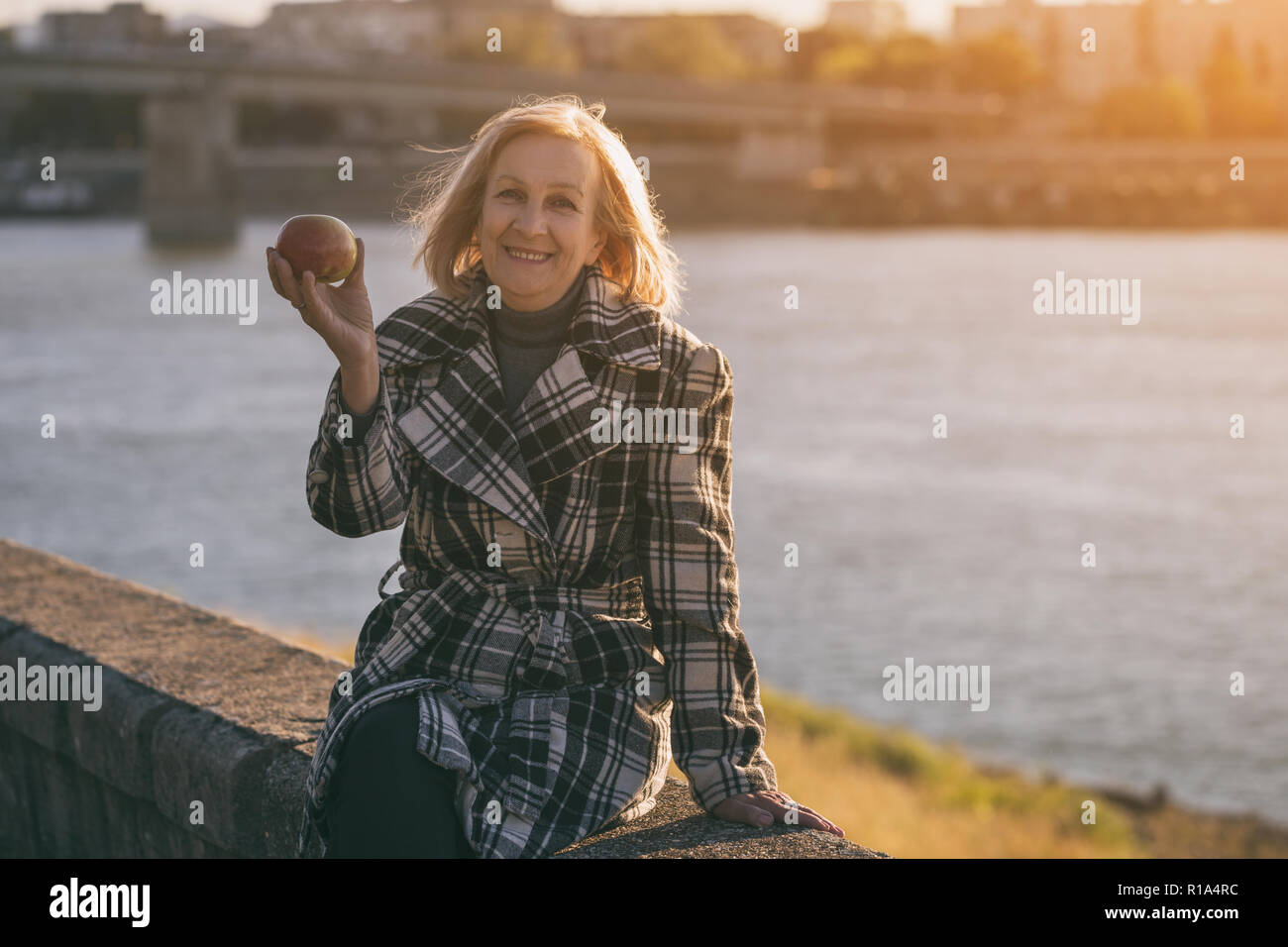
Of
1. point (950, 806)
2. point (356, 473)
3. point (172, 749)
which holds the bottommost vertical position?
point (950, 806)

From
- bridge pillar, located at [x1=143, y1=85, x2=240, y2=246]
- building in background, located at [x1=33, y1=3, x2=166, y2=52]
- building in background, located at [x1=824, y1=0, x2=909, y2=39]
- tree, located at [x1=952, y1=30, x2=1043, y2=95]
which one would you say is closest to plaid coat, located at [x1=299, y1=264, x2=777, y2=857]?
bridge pillar, located at [x1=143, y1=85, x2=240, y2=246]

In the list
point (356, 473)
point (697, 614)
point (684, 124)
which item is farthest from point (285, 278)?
point (684, 124)

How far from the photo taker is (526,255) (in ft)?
7.78

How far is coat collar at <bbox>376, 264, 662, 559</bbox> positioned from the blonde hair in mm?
69

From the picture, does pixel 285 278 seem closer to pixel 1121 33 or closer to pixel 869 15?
pixel 1121 33

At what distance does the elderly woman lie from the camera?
7.23 ft

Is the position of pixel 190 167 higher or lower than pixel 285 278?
A: higher

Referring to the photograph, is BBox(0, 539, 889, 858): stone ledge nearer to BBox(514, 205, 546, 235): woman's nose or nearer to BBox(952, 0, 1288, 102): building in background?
BBox(514, 205, 546, 235): woman's nose

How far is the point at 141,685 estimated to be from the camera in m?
2.90

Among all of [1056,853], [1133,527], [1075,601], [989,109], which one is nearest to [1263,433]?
[1133,527]

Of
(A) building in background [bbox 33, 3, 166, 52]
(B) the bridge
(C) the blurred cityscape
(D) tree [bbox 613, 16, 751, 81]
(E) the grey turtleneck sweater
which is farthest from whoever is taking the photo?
(D) tree [bbox 613, 16, 751, 81]

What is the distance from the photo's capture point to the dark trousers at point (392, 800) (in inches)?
81.8

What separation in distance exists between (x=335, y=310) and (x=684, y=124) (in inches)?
2316

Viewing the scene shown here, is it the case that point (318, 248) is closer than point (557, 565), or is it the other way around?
point (318, 248)
